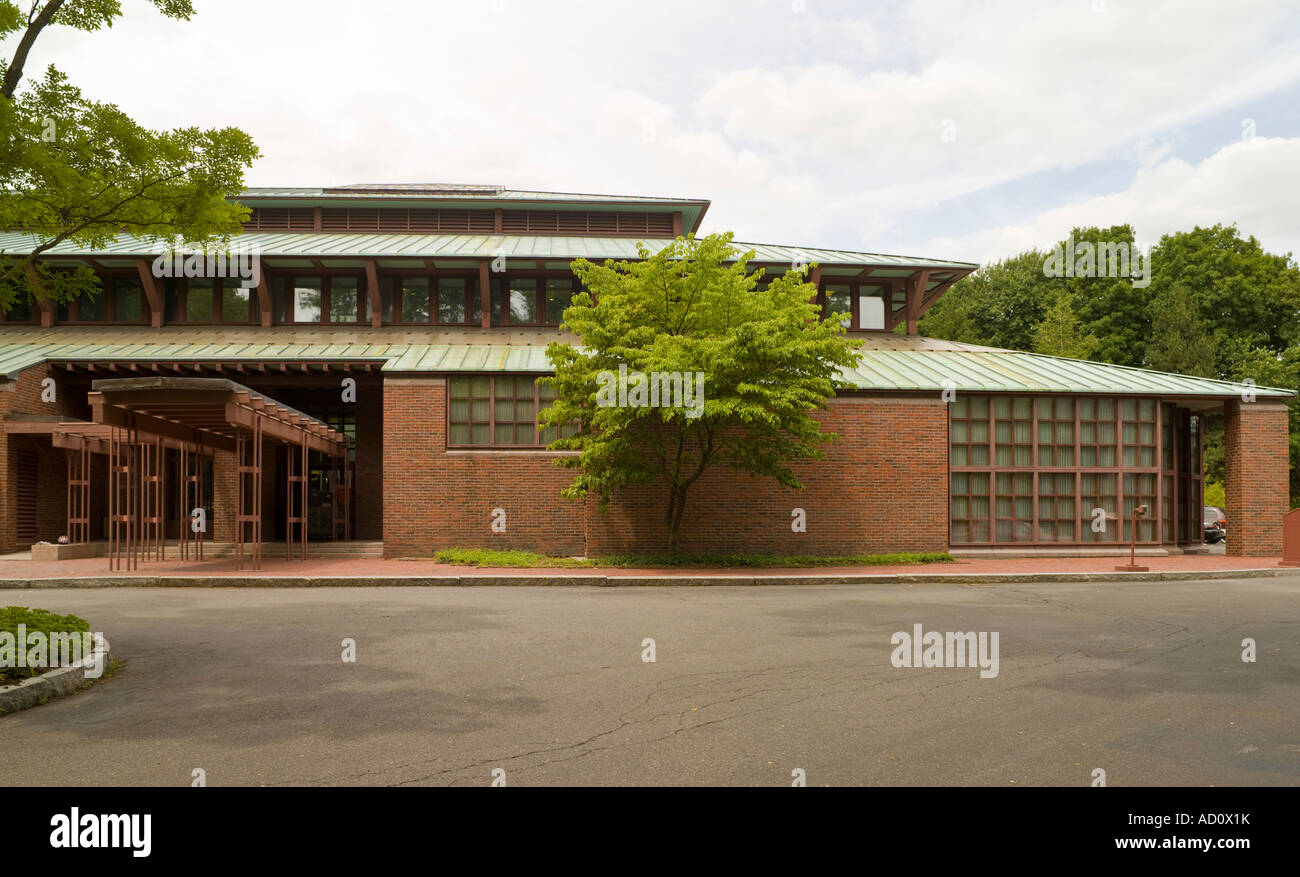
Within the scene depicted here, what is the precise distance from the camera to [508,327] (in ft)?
92.5

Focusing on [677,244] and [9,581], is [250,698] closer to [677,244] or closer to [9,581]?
[9,581]

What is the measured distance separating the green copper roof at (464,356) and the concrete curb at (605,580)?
5.39m

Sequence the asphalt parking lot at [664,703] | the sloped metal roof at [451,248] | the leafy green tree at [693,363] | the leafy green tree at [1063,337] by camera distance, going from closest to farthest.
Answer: the asphalt parking lot at [664,703], the leafy green tree at [693,363], the sloped metal roof at [451,248], the leafy green tree at [1063,337]

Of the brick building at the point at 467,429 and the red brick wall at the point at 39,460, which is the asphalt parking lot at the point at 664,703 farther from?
the red brick wall at the point at 39,460

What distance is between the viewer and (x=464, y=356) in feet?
77.7

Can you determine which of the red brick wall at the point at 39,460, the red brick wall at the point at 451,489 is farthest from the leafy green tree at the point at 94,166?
the red brick wall at the point at 39,460

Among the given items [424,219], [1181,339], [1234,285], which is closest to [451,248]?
[424,219]

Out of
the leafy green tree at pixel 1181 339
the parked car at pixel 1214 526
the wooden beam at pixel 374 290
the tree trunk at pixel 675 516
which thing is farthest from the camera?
the leafy green tree at pixel 1181 339

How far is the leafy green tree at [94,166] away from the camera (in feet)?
33.1

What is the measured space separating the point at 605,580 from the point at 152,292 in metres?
18.1

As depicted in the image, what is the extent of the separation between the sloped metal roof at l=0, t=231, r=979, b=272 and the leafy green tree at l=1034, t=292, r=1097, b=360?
20784 millimetres

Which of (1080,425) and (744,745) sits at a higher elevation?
(1080,425)

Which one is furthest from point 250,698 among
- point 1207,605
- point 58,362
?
point 58,362
